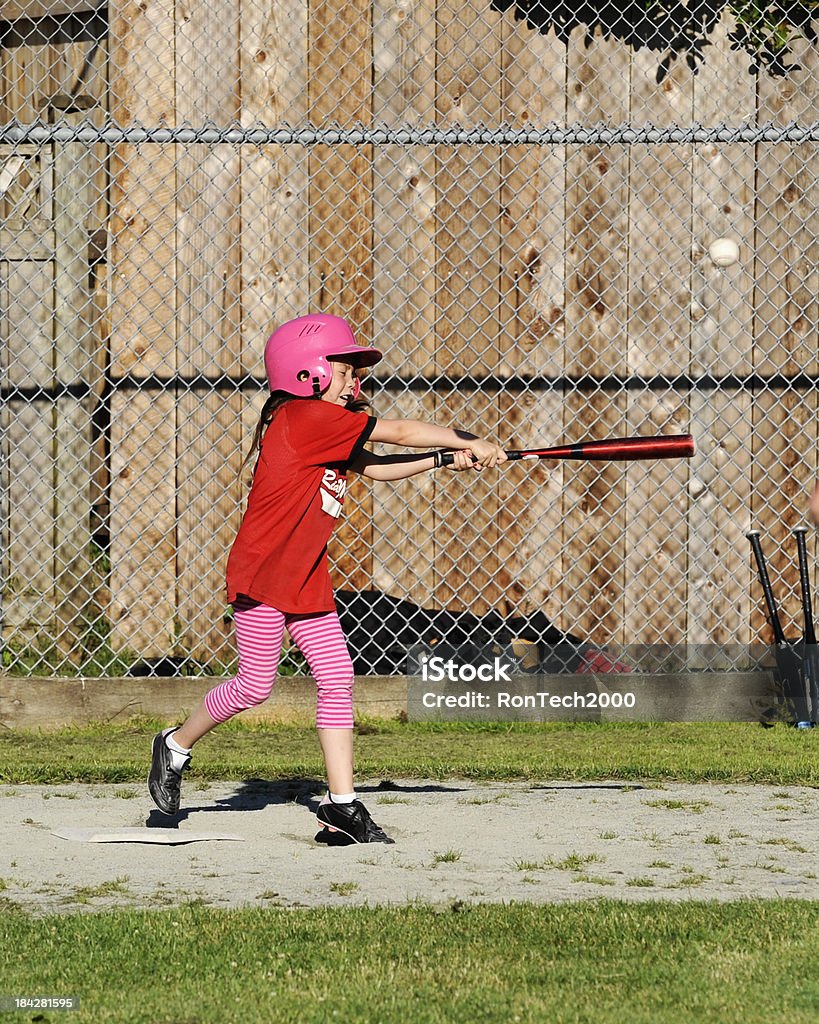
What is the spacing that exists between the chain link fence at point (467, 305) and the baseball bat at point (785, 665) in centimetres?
34

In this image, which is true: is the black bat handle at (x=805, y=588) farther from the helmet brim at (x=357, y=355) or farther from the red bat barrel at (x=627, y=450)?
the helmet brim at (x=357, y=355)

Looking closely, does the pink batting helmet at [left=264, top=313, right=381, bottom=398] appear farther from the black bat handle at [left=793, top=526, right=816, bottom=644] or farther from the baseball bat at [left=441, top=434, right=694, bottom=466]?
the black bat handle at [left=793, top=526, right=816, bottom=644]

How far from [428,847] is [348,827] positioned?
0.24 m

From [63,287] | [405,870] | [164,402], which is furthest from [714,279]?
[405,870]

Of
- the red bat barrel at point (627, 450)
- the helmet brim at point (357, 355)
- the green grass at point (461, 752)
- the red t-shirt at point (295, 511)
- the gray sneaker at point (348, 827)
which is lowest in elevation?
the green grass at point (461, 752)

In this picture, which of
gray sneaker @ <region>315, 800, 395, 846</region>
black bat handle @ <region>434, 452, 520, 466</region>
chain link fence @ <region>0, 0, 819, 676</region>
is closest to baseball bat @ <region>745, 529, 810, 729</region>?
chain link fence @ <region>0, 0, 819, 676</region>

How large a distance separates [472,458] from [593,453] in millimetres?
420

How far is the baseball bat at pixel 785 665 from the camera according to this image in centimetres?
663

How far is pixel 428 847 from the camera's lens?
14.1 ft

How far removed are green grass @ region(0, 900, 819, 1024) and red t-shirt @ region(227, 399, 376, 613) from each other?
1245 mm

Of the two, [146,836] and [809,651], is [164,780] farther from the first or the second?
[809,651]

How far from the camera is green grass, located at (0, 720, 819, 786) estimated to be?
5488 mm

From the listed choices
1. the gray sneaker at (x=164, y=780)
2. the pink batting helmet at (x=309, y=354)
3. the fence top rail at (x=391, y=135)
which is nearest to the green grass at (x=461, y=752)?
the gray sneaker at (x=164, y=780)

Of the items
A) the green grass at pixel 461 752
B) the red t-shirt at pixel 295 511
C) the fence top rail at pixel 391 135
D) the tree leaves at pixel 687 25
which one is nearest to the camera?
the red t-shirt at pixel 295 511
